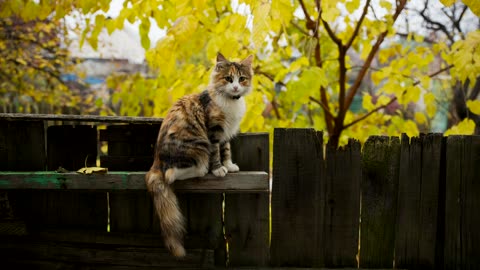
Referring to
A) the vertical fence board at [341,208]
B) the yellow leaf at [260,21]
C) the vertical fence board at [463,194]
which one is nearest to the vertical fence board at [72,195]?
the yellow leaf at [260,21]

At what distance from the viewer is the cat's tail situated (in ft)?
6.63

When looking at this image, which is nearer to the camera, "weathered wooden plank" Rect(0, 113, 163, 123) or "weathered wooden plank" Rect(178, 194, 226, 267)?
"weathered wooden plank" Rect(0, 113, 163, 123)

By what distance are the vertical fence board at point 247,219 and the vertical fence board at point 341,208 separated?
0.33 meters

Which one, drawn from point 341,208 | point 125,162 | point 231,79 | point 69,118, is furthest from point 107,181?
point 341,208

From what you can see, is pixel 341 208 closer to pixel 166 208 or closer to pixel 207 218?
pixel 207 218

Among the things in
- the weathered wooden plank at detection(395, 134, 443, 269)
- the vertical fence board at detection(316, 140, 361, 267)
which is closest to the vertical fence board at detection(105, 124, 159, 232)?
the vertical fence board at detection(316, 140, 361, 267)

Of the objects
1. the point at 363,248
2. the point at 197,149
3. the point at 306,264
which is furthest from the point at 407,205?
the point at 197,149

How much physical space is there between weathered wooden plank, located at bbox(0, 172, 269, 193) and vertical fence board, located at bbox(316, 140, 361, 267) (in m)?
0.43

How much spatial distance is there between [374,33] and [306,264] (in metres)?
2.18

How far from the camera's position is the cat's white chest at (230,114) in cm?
222

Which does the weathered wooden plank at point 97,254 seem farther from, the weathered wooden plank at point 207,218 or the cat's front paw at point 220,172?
the cat's front paw at point 220,172

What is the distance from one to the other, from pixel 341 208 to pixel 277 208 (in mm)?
365

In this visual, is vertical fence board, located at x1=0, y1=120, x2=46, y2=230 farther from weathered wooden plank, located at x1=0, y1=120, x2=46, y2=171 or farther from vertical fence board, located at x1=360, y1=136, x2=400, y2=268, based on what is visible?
vertical fence board, located at x1=360, y1=136, x2=400, y2=268

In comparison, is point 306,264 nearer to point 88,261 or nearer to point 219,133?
point 219,133
